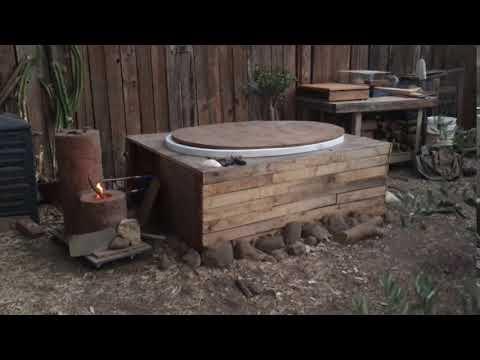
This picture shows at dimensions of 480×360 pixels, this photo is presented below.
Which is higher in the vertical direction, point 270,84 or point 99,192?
point 270,84

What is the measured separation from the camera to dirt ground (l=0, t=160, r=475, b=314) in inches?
99.0

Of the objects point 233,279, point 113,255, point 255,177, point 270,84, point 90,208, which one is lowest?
point 233,279

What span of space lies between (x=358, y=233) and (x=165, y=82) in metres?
2.21

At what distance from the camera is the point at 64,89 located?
3982mm

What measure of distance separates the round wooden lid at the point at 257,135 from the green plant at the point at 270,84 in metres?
0.71

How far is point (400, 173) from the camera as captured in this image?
16.3ft

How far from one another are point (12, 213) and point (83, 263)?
921 mm

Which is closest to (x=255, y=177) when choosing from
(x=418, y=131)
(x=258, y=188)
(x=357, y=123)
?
(x=258, y=188)

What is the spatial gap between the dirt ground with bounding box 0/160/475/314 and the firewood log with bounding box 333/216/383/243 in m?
0.05

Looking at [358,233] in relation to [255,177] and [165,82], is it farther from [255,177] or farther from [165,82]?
[165,82]

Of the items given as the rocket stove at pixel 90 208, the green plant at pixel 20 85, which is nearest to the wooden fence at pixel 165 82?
the green plant at pixel 20 85

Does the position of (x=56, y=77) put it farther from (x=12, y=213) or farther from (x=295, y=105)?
(x=295, y=105)

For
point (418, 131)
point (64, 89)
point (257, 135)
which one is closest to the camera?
point (257, 135)

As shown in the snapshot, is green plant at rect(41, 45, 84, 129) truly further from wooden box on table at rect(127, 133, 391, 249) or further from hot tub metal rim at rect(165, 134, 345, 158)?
hot tub metal rim at rect(165, 134, 345, 158)
